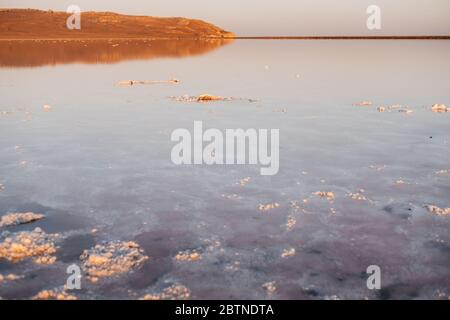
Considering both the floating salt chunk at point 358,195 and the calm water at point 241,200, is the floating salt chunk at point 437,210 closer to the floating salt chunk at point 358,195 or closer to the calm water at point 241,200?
the calm water at point 241,200

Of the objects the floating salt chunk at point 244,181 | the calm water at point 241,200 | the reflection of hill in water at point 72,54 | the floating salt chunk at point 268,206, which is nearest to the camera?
the calm water at point 241,200

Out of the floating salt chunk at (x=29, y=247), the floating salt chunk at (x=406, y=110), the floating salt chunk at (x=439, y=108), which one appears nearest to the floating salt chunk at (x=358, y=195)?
the floating salt chunk at (x=29, y=247)

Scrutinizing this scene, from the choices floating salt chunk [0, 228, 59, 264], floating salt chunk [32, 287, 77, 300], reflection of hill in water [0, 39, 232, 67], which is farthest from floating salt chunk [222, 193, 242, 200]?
reflection of hill in water [0, 39, 232, 67]

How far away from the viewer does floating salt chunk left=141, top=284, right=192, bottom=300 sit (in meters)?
4.34

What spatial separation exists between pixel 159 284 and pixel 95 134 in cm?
743

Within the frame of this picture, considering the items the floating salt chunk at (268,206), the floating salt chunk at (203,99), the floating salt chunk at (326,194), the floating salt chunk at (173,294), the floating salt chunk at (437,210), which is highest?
the floating salt chunk at (203,99)

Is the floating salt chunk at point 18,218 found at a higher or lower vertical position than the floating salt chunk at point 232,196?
lower

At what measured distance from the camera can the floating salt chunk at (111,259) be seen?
4783mm

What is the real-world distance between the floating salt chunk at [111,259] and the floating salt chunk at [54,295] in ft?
1.04

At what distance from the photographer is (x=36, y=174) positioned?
8.00 meters

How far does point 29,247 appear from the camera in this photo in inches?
207

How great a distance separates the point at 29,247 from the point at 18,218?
96 cm

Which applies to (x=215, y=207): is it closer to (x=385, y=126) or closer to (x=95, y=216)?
(x=95, y=216)
